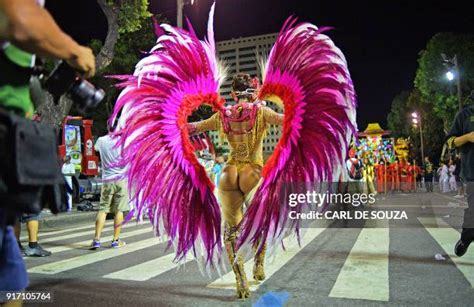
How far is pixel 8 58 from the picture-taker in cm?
166

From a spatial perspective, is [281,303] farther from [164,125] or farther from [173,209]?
[164,125]

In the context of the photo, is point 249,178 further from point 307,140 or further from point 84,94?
point 84,94

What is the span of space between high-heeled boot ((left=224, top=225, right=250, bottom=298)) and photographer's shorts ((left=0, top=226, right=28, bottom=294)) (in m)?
2.26

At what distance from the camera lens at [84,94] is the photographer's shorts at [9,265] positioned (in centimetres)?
61

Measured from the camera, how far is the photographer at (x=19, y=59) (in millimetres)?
1523

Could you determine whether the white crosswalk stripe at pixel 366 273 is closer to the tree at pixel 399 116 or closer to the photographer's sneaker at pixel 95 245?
the photographer's sneaker at pixel 95 245

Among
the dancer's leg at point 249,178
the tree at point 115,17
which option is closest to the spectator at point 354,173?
the tree at point 115,17

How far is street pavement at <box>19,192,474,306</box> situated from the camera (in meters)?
3.78

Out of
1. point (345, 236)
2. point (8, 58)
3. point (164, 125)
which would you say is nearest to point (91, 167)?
point (345, 236)

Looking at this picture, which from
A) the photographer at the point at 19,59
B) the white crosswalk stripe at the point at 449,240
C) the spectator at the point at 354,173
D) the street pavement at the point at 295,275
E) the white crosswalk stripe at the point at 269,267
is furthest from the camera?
the spectator at the point at 354,173

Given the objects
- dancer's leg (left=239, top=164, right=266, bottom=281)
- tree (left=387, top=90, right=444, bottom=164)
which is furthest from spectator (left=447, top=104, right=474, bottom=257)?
tree (left=387, top=90, right=444, bottom=164)

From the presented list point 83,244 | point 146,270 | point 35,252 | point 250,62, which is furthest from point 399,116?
point 146,270

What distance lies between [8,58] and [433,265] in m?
4.91

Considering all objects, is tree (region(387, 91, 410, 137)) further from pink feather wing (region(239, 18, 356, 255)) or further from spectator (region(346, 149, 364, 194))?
pink feather wing (region(239, 18, 356, 255))
